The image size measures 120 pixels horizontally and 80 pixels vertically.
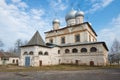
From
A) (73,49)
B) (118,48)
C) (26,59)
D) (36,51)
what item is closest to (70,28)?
(73,49)

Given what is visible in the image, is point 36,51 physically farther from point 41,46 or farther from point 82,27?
point 82,27

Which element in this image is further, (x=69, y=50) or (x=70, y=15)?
(x=70, y=15)

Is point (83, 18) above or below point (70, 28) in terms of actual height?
above

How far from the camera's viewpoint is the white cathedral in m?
29.9

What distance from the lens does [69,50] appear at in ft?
115

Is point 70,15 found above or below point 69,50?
above

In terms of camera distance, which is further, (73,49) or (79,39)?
(79,39)

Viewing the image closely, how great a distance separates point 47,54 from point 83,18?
1741cm

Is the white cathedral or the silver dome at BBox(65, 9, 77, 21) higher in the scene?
the silver dome at BBox(65, 9, 77, 21)

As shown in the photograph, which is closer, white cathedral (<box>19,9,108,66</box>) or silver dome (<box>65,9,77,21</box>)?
white cathedral (<box>19,9,108,66</box>)

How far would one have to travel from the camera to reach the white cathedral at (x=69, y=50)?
29.9 m

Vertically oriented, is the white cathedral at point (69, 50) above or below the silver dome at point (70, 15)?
below

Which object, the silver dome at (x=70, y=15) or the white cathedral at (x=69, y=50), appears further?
the silver dome at (x=70, y=15)

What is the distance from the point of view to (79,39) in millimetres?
36906
